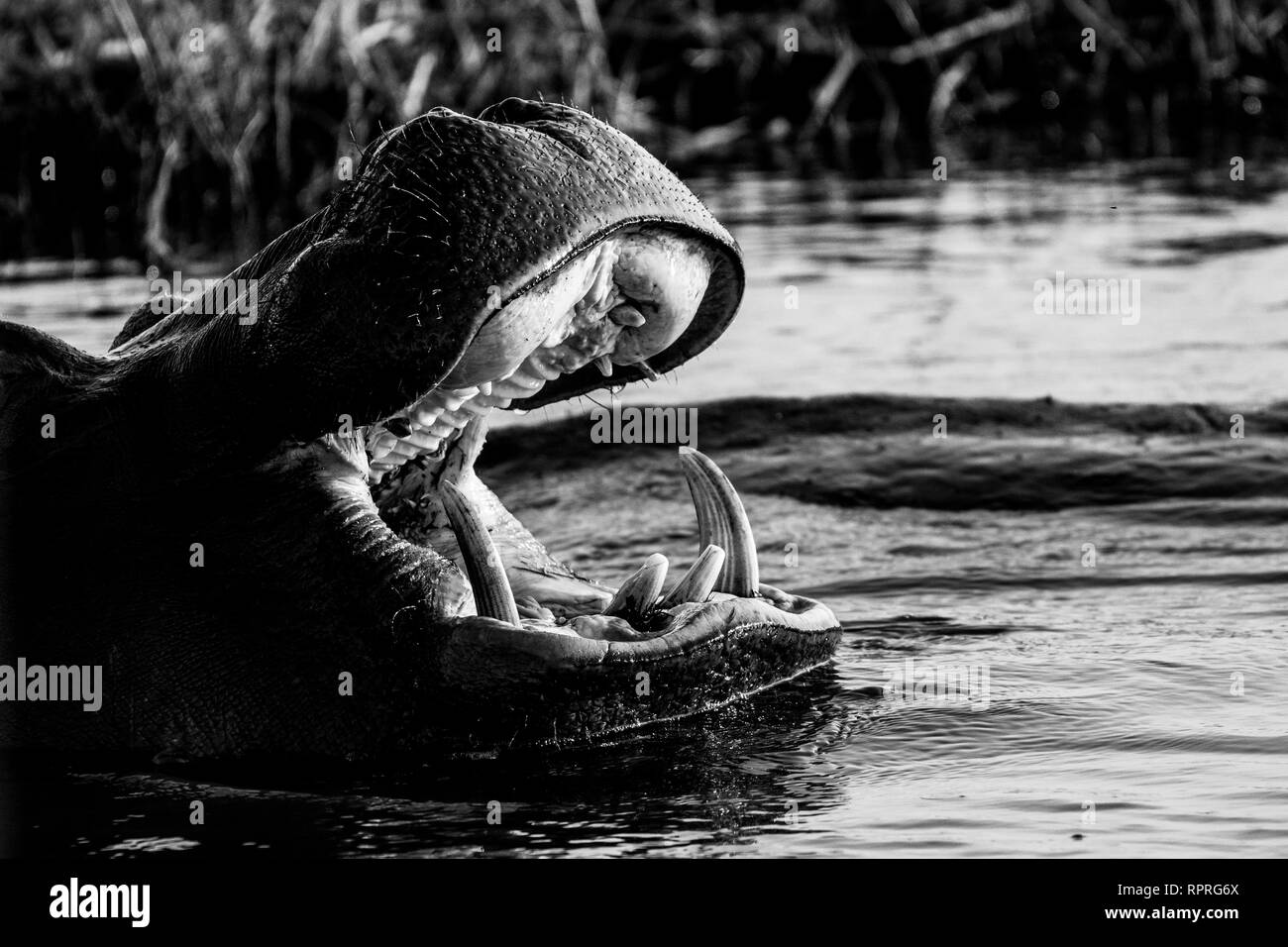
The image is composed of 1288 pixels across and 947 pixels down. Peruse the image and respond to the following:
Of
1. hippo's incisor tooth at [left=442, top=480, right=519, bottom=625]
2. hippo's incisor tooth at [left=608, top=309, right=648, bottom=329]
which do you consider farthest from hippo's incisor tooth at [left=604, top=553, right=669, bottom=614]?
hippo's incisor tooth at [left=608, top=309, right=648, bottom=329]

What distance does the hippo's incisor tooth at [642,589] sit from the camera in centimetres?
366

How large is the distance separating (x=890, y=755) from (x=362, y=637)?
1012 millimetres

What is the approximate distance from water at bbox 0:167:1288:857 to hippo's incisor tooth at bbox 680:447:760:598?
26 cm

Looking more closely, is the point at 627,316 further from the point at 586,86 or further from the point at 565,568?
the point at 586,86

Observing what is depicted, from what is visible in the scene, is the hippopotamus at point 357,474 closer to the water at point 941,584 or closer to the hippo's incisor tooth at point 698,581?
the hippo's incisor tooth at point 698,581

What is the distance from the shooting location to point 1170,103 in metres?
18.1

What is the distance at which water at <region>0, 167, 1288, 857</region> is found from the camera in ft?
11.3

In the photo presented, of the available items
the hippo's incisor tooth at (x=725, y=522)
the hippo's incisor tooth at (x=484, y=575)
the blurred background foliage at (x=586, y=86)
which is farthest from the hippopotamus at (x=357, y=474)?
the blurred background foliage at (x=586, y=86)

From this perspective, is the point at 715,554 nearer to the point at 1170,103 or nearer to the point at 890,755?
the point at 890,755

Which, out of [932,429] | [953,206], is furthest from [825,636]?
[953,206]

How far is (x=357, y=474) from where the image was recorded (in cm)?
361

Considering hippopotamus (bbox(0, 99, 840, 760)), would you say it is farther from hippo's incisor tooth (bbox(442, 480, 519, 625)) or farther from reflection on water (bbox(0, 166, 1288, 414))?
reflection on water (bbox(0, 166, 1288, 414))

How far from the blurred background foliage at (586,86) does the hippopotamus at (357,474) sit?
6047 millimetres

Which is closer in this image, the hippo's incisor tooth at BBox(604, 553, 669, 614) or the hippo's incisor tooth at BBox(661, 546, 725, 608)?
the hippo's incisor tooth at BBox(604, 553, 669, 614)
